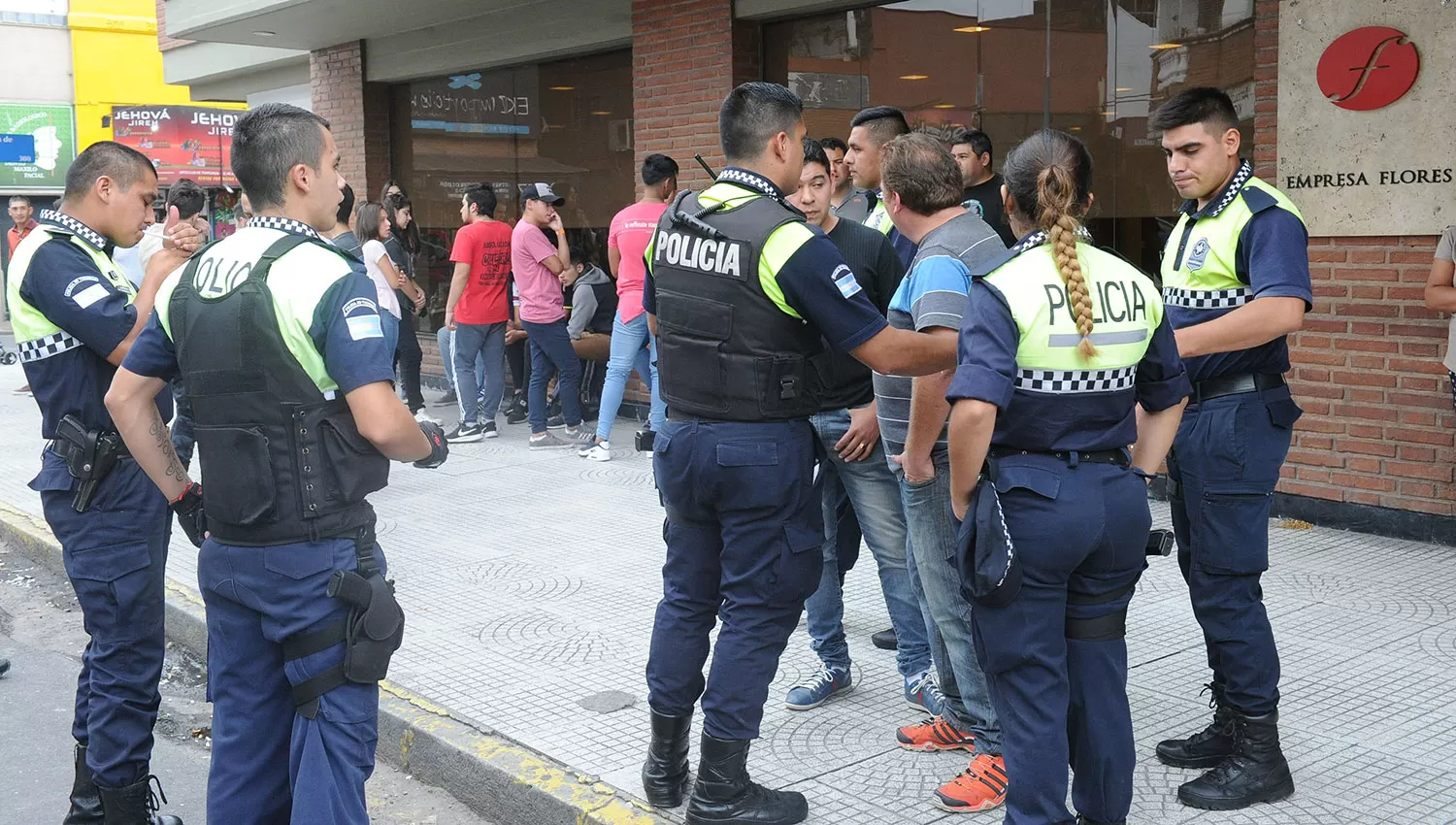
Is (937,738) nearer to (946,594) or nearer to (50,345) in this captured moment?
(946,594)

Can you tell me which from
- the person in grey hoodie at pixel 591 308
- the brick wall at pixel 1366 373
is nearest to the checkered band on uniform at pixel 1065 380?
the brick wall at pixel 1366 373

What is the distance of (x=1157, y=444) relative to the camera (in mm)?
3436

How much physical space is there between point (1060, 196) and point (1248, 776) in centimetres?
183

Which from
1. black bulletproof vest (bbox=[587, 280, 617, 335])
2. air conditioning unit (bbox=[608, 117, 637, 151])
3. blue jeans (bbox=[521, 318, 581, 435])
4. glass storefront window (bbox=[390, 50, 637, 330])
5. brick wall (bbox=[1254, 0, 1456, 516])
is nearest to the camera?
brick wall (bbox=[1254, 0, 1456, 516])

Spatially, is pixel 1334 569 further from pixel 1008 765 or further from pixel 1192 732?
pixel 1008 765

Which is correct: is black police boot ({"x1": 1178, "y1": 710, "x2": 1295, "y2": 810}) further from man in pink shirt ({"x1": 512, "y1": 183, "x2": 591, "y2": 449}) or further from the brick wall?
man in pink shirt ({"x1": 512, "y1": 183, "x2": 591, "y2": 449})

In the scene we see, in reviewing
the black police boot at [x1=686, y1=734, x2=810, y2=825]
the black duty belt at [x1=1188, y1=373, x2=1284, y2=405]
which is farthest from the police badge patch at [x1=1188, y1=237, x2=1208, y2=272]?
the black police boot at [x1=686, y1=734, x2=810, y2=825]

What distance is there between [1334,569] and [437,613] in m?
4.30

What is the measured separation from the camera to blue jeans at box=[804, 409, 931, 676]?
181 inches

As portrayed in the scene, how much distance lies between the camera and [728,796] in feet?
12.2

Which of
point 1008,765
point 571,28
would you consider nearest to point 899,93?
point 571,28

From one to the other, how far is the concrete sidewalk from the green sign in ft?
83.9

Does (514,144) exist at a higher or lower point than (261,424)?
higher

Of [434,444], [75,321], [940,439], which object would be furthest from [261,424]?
[940,439]
